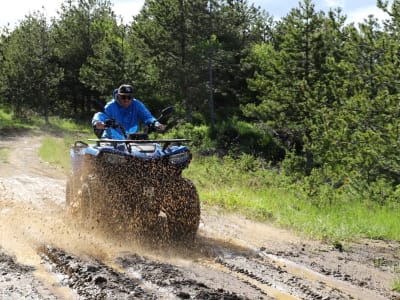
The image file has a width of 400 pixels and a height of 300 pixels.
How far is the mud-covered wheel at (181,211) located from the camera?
7.06 meters

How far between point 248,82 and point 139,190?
22826 millimetres

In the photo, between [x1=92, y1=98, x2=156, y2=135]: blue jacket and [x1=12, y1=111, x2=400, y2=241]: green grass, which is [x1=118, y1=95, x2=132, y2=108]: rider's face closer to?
[x1=92, y1=98, x2=156, y2=135]: blue jacket

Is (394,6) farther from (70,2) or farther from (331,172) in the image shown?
(70,2)

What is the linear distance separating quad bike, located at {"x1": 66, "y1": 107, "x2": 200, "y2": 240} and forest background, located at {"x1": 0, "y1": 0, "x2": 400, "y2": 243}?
2.91m

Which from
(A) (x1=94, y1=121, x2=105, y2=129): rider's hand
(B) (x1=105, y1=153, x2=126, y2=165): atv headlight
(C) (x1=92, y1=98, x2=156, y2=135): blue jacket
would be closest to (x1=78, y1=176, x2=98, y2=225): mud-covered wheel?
(B) (x1=105, y1=153, x2=126, y2=165): atv headlight

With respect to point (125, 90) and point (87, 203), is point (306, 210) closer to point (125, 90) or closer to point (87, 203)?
point (125, 90)

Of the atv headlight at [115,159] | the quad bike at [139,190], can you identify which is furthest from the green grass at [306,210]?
the atv headlight at [115,159]

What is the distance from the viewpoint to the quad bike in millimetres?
6914

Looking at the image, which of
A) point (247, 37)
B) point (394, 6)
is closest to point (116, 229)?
point (394, 6)

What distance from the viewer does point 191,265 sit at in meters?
5.93

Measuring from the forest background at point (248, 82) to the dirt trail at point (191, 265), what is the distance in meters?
2.10

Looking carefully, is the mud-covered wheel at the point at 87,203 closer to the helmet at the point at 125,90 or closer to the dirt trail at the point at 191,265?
the dirt trail at the point at 191,265

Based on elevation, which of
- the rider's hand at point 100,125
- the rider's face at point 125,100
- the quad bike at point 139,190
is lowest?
the quad bike at point 139,190

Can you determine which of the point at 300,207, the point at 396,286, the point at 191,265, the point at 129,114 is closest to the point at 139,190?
the point at 191,265
